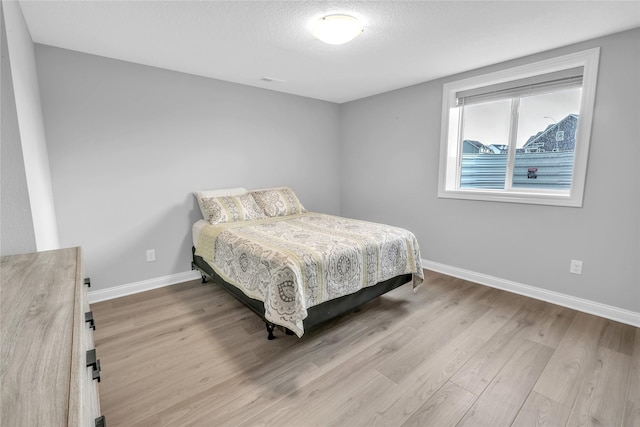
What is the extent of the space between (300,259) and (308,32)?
164 centimetres

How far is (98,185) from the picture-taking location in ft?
8.92

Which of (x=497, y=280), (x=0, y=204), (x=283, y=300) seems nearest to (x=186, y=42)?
(x=0, y=204)

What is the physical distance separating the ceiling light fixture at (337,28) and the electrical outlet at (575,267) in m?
2.59

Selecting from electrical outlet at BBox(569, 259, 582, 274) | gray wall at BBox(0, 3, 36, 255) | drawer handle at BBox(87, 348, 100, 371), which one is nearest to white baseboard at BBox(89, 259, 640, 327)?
electrical outlet at BBox(569, 259, 582, 274)

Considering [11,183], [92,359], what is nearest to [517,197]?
[92,359]

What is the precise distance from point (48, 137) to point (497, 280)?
4285mm

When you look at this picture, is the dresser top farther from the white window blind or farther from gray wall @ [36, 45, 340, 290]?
the white window blind

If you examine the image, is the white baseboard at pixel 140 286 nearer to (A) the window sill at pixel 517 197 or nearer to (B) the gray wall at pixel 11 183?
(B) the gray wall at pixel 11 183

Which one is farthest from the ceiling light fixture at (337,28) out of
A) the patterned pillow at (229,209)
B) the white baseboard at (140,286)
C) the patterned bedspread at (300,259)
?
the white baseboard at (140,286)

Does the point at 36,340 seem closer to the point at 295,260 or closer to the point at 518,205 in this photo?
the point at 295,260

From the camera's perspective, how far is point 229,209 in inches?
123

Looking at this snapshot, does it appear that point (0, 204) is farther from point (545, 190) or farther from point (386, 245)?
point (545, 190)

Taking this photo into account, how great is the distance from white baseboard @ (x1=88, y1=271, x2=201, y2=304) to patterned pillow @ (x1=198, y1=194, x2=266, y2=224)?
0.73 meters

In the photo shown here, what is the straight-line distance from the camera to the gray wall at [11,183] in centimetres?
132
